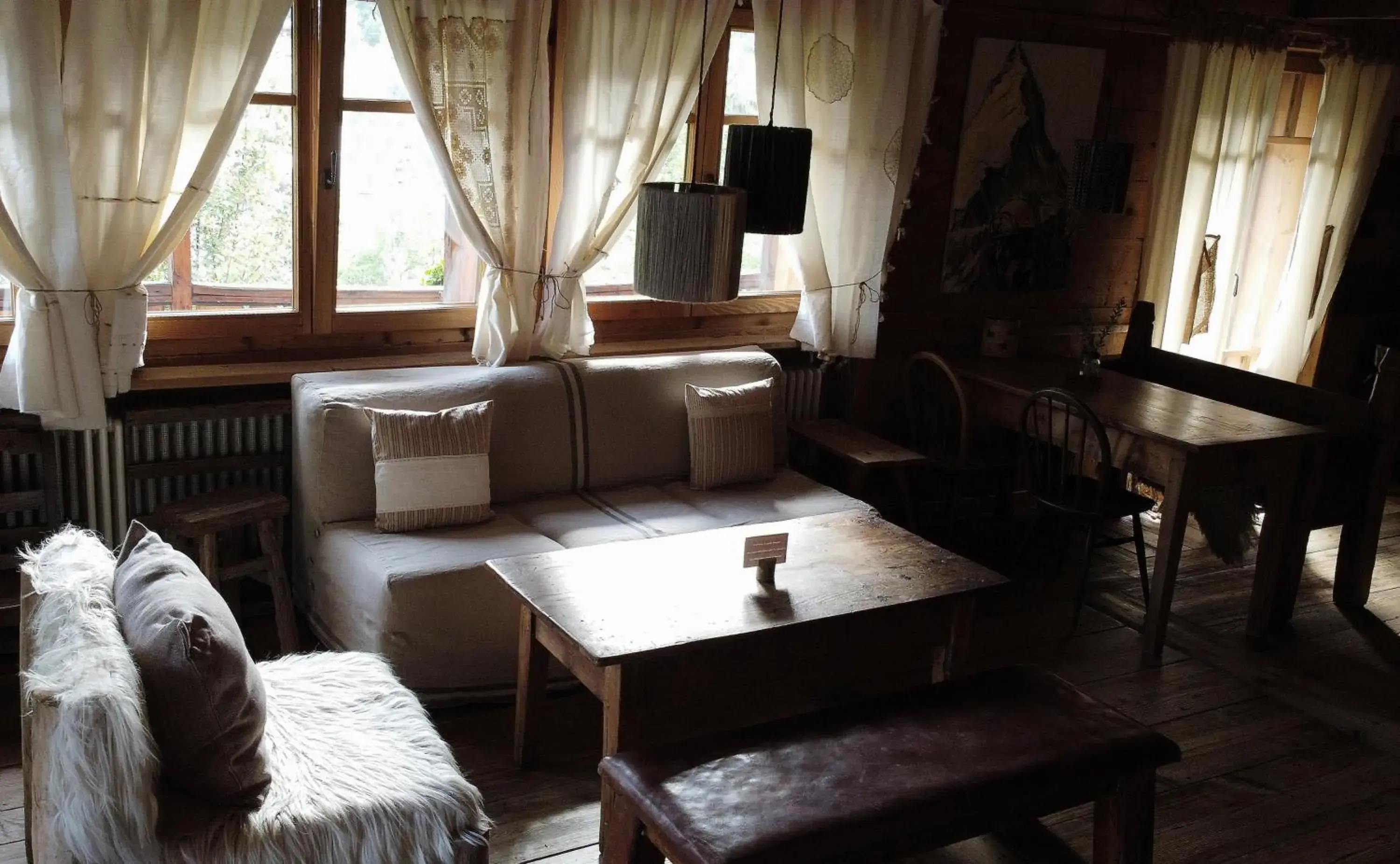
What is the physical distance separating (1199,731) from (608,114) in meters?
2.68

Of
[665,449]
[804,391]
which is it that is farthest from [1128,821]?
[804,391]

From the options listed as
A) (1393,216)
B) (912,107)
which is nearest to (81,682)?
(912,107)

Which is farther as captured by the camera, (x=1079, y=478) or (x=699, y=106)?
(x=699, y=106)

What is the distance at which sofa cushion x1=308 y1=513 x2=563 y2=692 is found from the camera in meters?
3.35

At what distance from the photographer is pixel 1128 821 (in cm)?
280

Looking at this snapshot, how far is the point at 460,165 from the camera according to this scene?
3963 millimetres

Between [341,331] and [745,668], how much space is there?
1.89 meters

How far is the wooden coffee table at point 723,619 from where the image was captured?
2836mm

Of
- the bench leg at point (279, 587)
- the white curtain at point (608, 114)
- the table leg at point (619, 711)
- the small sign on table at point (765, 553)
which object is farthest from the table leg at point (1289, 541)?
the bench leg at point (279, 587)

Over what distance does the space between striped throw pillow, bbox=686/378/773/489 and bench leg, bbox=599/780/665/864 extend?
1.82m

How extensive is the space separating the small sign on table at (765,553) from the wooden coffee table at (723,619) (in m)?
0.03

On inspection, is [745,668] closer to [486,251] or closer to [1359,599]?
[486,251]

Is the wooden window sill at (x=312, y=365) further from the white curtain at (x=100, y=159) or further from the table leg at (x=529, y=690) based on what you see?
the table leg at (x=529, y=690)

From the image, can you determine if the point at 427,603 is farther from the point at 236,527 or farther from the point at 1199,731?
the point at 1199,731
